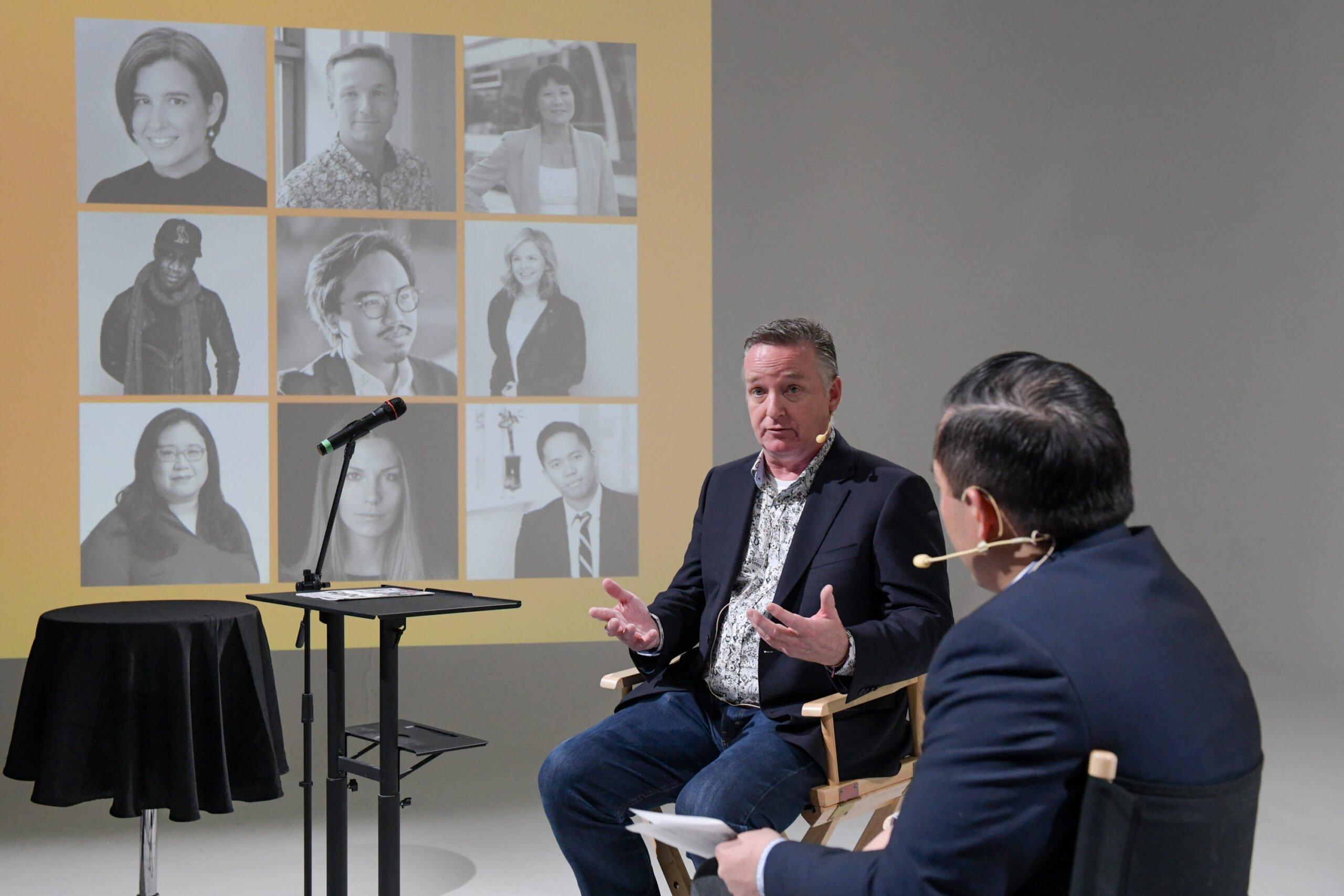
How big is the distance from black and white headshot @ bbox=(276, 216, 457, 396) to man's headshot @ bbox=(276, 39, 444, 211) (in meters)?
0.09

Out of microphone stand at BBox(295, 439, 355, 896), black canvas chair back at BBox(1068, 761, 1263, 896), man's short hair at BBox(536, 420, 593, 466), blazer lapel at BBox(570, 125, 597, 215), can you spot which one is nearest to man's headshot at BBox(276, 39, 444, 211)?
blazer lapel at BBox(570, 125, 597, 215)

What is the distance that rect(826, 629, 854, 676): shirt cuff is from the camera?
7.34ft

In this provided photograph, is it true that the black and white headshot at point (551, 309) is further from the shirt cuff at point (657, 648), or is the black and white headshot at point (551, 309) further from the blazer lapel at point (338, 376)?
the shirt cuff at point (657, 648)

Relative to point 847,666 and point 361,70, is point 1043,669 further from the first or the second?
point 361,70

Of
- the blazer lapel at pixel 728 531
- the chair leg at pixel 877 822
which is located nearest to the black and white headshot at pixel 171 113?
the blazer lapel at pixel 728 531

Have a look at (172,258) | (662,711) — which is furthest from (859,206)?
(662,711)

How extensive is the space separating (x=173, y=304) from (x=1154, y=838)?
4.00 meters

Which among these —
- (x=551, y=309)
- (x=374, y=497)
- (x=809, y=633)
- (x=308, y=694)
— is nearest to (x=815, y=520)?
(x=809, y=633)

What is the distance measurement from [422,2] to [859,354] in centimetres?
221

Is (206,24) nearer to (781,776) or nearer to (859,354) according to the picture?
(859,354)

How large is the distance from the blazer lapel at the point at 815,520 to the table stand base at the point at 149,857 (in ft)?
5.64

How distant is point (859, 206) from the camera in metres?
4.97

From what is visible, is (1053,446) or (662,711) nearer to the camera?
(1053,446)

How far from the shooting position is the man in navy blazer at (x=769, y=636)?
2.27 metres
